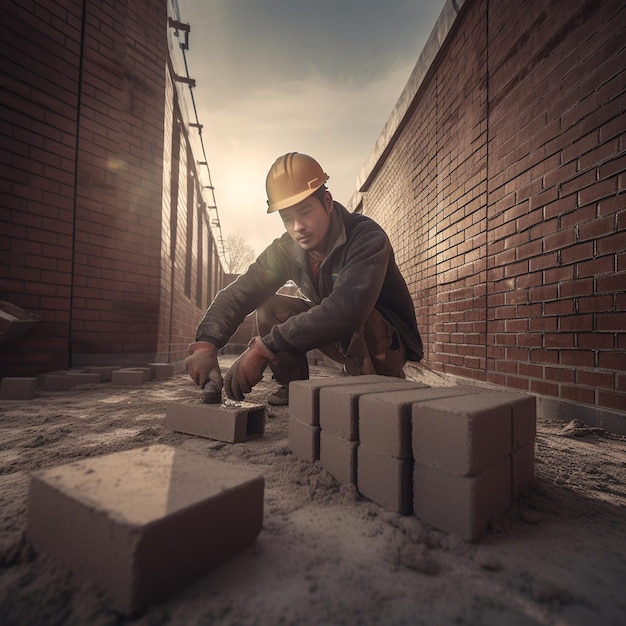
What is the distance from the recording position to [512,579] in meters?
0.79

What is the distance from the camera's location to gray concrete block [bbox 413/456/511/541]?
927 mm

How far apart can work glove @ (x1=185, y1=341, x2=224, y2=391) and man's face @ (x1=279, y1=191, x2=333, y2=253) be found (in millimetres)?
964

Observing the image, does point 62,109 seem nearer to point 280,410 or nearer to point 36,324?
point 36,324

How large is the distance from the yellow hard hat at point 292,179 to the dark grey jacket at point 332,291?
26cm

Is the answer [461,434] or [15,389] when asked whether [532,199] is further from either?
[15,389]

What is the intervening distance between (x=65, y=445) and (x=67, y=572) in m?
1.04

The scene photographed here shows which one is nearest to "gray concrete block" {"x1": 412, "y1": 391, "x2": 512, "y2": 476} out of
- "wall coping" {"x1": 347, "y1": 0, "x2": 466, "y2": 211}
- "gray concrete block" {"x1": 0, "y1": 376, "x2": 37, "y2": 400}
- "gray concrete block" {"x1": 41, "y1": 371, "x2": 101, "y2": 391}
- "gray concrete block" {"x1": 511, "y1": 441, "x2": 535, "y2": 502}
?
"gray concrete block" {"x1": 511, "y1": 441, "x2": 535, "y2": 502}

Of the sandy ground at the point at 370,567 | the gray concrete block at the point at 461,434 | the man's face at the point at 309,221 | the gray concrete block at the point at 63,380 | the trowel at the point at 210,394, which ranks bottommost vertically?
the sandy ground at the point at 370,567

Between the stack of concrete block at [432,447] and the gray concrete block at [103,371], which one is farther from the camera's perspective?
the gray concrete block at [103,371]

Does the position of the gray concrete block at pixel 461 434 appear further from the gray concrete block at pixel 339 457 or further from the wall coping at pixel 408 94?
the wall coping at pixel 408 94

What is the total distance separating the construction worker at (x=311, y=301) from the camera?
5.98ft

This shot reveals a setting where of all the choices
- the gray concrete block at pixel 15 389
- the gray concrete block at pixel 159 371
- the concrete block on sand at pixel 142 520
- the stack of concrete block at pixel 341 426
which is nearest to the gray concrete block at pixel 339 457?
the stack of concrete block at pixel 341 426

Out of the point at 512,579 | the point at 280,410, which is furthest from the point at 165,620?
the point at 280,410

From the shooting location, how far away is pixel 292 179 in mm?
2258
